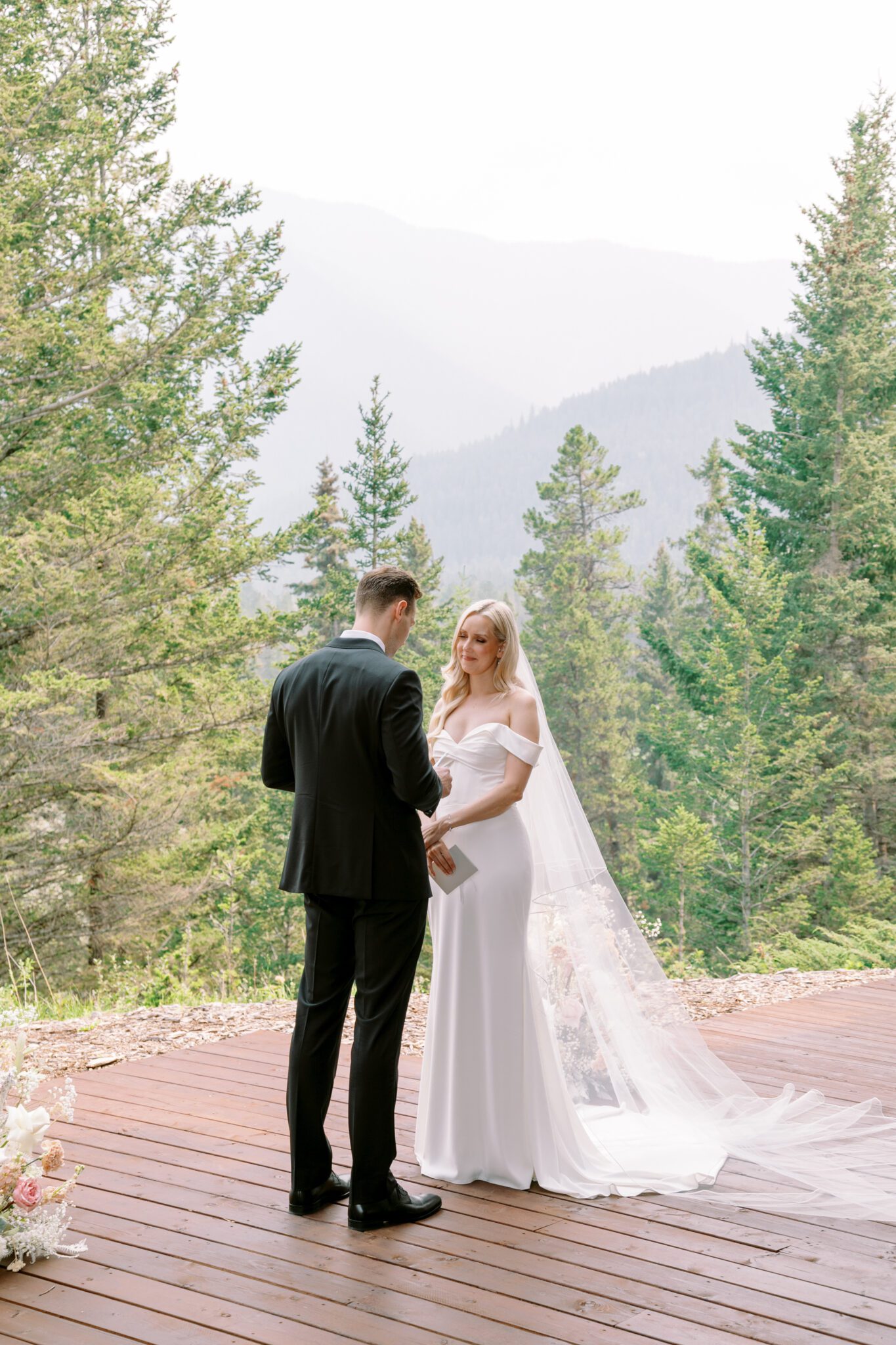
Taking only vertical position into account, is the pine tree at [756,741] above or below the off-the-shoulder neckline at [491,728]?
below

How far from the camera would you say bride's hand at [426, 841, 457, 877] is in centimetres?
385

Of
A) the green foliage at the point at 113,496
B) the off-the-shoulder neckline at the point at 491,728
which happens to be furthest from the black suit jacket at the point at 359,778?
the green foliage at the point at 113,496

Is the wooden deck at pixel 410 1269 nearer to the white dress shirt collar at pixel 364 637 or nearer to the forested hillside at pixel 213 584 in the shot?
the white dress shirt collar at pixel 364 637

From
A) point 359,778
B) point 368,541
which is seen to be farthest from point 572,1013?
point 368,541

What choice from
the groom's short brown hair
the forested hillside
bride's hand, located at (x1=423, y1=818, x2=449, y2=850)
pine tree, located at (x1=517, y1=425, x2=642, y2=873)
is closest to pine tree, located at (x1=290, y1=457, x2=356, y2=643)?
the forested hillside

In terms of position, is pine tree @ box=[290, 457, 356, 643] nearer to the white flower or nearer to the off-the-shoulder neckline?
the off-the-shoulder neckline

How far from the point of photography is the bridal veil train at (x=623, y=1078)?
12.5 ft

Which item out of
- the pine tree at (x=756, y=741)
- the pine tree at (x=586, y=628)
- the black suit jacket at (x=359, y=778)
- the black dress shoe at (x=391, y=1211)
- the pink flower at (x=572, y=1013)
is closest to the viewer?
the black suit jacket at (x=359, y=778)

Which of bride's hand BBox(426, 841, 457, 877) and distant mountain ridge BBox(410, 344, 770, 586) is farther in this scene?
distant mountain ridge BBox(410, 344, 770, 586)

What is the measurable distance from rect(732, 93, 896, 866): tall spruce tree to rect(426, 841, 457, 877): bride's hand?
650 inches

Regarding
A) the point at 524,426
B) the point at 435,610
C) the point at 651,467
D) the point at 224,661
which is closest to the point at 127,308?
the point at 224,661

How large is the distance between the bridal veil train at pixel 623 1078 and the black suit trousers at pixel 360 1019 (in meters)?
0.58

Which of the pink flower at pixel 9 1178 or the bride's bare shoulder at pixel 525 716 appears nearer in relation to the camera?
the pink flower at pixel 9 1178

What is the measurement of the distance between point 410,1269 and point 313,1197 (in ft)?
1.63
